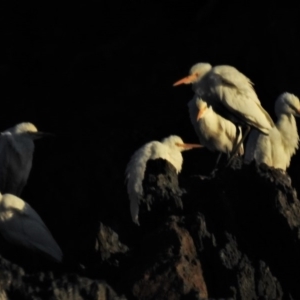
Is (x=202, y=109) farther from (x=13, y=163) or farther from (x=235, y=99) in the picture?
(x=13, y=163)

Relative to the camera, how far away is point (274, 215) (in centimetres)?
1332

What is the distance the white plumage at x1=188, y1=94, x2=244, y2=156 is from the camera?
1845 centimetres

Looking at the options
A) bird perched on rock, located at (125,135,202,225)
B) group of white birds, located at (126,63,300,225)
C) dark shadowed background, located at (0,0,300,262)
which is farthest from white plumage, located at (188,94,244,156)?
dark shadowed background, located at (0,0,300,262)

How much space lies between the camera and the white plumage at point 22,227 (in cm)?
1525

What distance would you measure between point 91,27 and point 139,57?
89 cm

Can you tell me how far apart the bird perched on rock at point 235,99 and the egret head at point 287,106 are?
1.17 metres

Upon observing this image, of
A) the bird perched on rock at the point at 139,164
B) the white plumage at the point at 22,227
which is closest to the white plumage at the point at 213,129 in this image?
the bird perched on rock at the point at 139,164

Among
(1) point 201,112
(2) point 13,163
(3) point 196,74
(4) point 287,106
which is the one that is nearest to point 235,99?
(3) point 196,74

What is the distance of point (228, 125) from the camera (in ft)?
61.0

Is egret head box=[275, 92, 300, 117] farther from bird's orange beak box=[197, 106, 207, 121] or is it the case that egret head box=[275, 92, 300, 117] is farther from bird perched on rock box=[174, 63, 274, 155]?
bird perched on rock box=[174, 63, 274, 155]

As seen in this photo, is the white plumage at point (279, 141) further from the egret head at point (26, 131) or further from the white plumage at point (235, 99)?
the egret head at point (26, 131)

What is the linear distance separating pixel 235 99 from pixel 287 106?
1533 mm

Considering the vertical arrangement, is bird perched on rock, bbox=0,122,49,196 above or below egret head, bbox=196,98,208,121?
below

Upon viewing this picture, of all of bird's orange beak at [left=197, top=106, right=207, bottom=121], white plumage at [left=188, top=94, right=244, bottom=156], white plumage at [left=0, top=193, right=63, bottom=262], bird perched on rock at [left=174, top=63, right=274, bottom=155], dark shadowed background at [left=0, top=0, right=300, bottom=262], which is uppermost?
bird perched on rock at [left=174, top=63, right=274, bottom=155]
